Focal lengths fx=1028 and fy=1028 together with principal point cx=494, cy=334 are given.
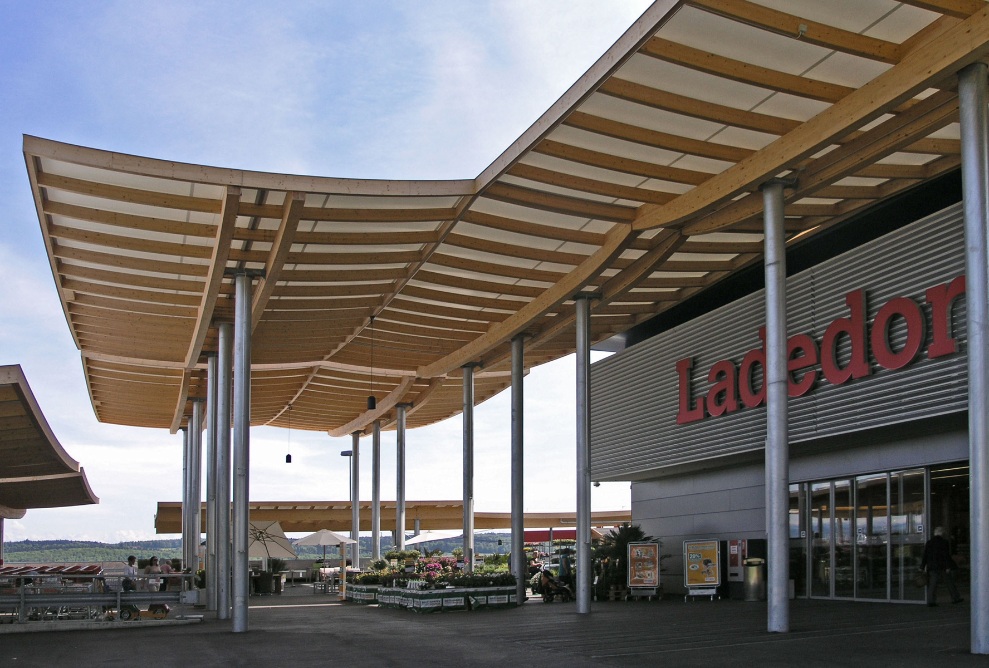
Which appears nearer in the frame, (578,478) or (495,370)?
(578,478)

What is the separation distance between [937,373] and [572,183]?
626cm

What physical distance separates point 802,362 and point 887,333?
2.41 meters

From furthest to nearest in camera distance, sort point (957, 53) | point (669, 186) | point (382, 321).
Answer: point (382, 321) < point (669, 186) < point (957, 53)

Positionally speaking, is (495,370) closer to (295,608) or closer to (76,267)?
(295,608)

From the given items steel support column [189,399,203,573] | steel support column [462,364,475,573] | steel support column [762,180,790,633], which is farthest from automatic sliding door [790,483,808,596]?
steel support column [189,399,203,573]

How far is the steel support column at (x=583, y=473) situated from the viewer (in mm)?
18938

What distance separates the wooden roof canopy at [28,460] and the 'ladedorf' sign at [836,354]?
45.0 feet

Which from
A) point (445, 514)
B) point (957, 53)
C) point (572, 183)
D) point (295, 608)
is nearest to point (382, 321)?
point (295, 608)

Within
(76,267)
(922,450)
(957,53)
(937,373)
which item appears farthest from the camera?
(76,267)

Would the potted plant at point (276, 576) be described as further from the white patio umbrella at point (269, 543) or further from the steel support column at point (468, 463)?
the steel support column at point (468, 463)

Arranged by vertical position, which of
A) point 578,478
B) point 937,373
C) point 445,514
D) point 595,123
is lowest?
point 445,514

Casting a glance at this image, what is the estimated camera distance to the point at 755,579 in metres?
21.5

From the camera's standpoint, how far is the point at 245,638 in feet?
48.1

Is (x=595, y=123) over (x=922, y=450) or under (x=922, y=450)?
over
